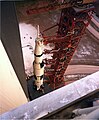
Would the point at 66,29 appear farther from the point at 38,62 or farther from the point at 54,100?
the point at 54,100

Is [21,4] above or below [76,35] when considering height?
below

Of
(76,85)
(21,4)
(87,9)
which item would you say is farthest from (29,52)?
(76,85)

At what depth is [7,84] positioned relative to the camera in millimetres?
2691

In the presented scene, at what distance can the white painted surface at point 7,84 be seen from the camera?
7.14 feet

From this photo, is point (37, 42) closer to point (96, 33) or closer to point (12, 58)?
point (12, 58)

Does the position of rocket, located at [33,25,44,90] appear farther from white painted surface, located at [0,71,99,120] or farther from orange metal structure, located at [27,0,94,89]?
white painted surface, located at [0,71,99,120]

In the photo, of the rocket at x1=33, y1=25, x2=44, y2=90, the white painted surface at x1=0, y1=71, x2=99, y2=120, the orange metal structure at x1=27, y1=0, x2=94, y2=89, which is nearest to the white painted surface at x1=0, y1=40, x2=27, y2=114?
the white painted surface at x1=0, y1=71, x2=99, y2=120

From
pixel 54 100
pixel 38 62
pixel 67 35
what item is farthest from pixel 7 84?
pixel 67 35

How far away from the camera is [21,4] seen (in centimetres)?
1136

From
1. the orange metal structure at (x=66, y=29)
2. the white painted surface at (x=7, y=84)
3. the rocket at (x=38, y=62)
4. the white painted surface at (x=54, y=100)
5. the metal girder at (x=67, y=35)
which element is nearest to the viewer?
the white painted surface at (x=54, y=100)

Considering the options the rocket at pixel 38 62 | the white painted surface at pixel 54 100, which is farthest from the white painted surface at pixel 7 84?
the rocket at pixel 38 62

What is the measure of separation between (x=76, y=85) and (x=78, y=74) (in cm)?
752

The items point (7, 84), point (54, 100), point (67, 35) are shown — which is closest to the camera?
point (54, 100)

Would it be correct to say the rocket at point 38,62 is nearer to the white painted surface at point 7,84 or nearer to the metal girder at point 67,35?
the metal girder at point 67,35
